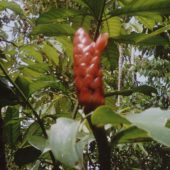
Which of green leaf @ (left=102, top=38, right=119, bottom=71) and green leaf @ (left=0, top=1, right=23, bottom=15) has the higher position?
green leaf @ (left=0, top=1, right=23, bottom=15)

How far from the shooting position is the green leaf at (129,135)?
0.58 m

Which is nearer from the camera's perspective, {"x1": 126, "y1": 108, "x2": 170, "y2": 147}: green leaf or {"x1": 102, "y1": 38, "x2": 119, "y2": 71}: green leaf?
{"x1": 126, "y1": 108, "x2": 170, "y2": 147}: green leaf

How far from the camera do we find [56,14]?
3.08 ft

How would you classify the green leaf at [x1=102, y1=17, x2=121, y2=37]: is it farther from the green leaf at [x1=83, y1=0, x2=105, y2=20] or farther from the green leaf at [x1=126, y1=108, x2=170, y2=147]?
the green leaf at [x1=126, y1=108, x2=170, y2=147]

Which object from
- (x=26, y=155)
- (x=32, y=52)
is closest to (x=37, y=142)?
(x=26, y=155)

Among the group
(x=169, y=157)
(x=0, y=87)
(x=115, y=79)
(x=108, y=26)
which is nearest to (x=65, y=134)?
(x=0, y=87)

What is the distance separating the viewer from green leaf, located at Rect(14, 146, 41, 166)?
0.98 m

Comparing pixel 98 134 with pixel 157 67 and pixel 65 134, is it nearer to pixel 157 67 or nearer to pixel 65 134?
pixel 65 134

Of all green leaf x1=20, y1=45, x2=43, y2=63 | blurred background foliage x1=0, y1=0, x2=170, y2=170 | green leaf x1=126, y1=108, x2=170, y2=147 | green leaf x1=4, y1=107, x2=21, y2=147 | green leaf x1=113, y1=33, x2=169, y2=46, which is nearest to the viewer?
green leaf x1=126, y1=108, x2=170, y2=147

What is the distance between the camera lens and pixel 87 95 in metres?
0.57

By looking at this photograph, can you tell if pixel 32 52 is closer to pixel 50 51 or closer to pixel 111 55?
pixel 50 51

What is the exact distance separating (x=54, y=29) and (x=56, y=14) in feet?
0.12

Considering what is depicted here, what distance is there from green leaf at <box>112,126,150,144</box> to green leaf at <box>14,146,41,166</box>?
392 mm

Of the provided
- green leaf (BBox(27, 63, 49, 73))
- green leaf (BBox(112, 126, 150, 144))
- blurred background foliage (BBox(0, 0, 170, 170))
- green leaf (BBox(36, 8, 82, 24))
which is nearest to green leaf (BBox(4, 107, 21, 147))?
blurred background foliage (BBox(0, 0, 170, 170))
